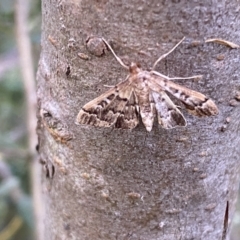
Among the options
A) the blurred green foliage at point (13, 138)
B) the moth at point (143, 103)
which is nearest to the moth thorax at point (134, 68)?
the moth at point (143, 103)

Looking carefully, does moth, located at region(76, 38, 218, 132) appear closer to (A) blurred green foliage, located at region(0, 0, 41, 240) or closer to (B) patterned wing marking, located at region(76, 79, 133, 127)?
(B) patterned wing marking, located at region(76, 79, 133, 127)

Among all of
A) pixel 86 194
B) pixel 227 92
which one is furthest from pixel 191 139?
pixel 86 194

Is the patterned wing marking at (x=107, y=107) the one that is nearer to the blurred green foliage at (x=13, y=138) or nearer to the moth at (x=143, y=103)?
the moth at (x=143, y=103)

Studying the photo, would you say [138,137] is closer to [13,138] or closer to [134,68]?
[134,68]

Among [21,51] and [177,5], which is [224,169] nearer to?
[177,5]

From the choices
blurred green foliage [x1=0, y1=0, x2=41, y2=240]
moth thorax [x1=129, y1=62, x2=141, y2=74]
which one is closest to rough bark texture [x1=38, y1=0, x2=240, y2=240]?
moth thorax [x1=129, y1=62, x2=141, y2=74]

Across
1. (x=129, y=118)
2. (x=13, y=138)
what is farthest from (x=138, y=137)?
(x=13, y=138)
